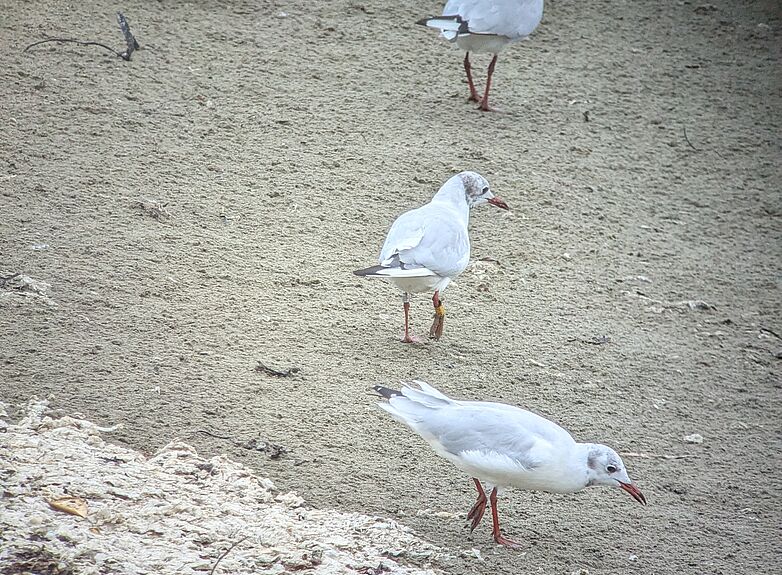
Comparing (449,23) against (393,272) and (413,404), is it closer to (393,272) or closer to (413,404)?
(393,272)

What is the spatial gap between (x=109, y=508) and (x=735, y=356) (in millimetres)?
3777

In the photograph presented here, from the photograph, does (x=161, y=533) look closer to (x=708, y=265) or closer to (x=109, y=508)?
(x=109, y=508)

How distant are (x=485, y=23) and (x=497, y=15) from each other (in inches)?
5.3

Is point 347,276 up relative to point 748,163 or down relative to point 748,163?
down

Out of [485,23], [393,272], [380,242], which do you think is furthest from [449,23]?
[393,272]

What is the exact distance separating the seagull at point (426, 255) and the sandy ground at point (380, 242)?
1.07 feet

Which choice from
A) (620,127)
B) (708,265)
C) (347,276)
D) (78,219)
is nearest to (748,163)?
(620,127)

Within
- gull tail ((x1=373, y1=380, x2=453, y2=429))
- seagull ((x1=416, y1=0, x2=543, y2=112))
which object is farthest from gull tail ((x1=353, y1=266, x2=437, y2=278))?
seagull ((x1=416, y1=0, x2=543, y2=112))

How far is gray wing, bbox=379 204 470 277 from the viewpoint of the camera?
16.9 feet

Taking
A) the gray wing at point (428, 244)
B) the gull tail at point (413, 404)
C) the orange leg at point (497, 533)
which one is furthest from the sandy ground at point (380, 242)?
the gray wing at point (428, 244)

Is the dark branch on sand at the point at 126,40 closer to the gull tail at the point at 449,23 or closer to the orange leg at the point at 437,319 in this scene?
the gull tail at the point at 449,23

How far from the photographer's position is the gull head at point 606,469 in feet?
12.9

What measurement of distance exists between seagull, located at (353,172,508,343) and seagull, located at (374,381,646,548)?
1.16 metres

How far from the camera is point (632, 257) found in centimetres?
654
